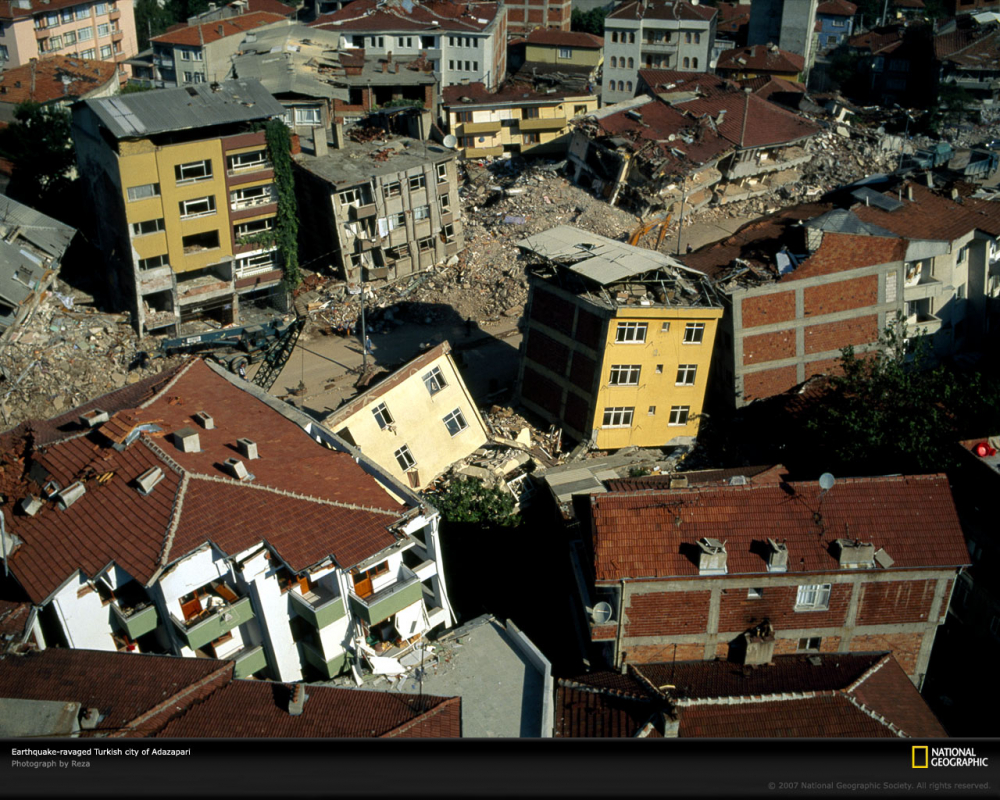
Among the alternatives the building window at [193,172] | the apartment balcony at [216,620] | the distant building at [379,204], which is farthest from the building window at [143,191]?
the apartment balcony at [216,620]

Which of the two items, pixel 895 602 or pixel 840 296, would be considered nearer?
pixel 895 602

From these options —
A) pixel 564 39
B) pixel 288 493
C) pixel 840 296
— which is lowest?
pixel 840 296

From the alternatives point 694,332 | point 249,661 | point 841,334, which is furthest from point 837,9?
point 249,661

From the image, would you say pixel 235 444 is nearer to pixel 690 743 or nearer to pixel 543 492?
pixel 543 492

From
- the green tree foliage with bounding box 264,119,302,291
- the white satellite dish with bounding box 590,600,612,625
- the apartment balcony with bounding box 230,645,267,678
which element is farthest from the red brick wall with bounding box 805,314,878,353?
the apartment balcony with bounding box 230,645,267,678

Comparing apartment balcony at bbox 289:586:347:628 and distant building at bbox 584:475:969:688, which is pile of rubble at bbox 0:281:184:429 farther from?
distant building at bbox 584:475:969:688

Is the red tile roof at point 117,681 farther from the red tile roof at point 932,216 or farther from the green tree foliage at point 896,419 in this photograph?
A: the red tile roof at point 932,216

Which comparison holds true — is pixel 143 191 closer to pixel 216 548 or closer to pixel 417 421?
pixel 417 421

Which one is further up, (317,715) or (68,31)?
(68,31)
